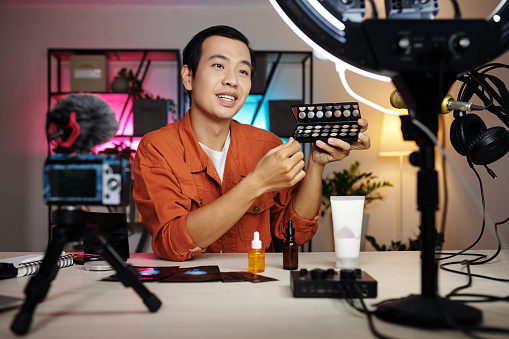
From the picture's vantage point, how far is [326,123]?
114 cm

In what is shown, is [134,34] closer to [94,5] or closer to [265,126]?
[94,5]

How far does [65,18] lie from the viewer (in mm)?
4000

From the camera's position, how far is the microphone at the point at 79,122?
59 centimetres

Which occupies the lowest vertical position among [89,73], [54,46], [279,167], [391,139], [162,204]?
[162,204]

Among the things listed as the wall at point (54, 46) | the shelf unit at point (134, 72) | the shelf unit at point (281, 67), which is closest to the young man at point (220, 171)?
the shelf unit at point (281, 67)

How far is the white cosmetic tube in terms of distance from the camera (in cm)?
96

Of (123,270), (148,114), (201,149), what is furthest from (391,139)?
(123,270)

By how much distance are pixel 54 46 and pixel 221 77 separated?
123 inches

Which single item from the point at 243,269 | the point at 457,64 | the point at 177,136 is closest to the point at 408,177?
the point at 177,136

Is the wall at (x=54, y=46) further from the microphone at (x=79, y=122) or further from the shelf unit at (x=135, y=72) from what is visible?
the microphone at (x=79, y=122)

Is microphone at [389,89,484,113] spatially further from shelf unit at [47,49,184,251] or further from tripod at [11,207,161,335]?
shelf unit at [47,49,184,251]

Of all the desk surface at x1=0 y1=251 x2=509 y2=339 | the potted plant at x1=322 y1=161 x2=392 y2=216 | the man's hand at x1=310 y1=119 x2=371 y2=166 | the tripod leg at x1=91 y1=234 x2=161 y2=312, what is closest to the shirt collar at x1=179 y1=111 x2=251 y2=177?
the man's hand at x1=310 y1=119 x2=371 y2=166

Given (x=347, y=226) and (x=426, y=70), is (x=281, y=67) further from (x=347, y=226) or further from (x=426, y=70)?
(x=426, y=70)

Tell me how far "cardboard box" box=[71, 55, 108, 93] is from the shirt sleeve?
2561 millimetres
